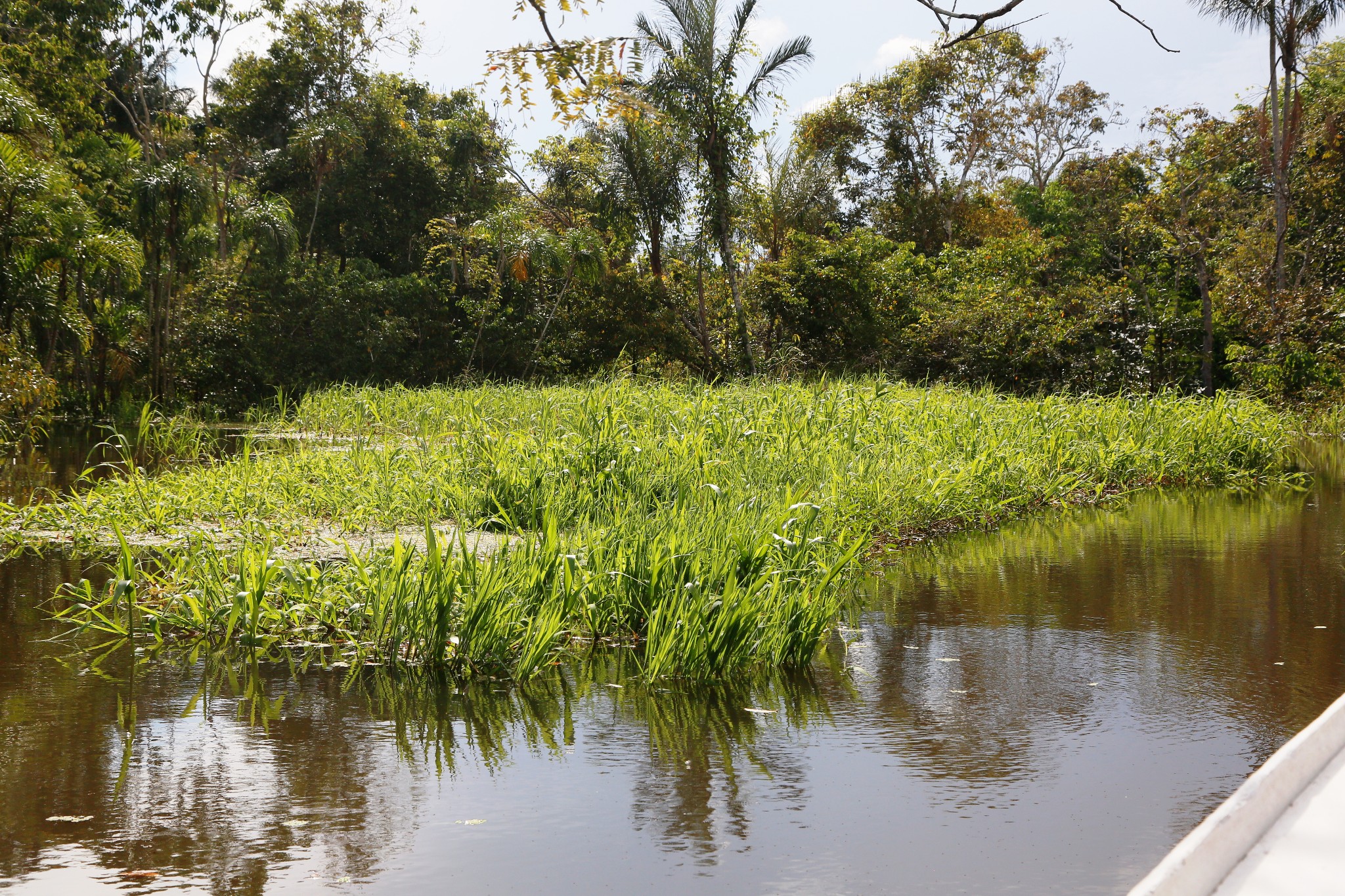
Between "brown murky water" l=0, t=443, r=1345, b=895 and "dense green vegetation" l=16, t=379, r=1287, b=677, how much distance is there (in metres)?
0.26

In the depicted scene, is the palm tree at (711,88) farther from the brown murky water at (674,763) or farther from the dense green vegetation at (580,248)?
the brown murky water at (674,763)

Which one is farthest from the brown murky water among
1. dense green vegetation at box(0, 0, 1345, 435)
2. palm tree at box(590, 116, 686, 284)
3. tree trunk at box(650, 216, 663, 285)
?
tree trunk at box(650, 216, 663, 285)

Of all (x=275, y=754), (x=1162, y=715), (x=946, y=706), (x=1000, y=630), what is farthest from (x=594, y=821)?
(x=1000, y=630)

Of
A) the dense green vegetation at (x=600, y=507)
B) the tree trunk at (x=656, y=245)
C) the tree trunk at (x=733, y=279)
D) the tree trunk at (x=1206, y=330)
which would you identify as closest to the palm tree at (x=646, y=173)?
the tree trunk at (x=656, y=245)

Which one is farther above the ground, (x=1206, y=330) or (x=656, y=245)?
(x=656, y=245)

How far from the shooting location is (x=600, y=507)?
5.98 meters

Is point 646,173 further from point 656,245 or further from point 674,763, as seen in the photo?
point 674,763

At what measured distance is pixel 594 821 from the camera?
2.82 metres

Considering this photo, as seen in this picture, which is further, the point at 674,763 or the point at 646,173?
the point at 646,173

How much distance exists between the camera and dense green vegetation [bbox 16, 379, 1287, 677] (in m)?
4.27

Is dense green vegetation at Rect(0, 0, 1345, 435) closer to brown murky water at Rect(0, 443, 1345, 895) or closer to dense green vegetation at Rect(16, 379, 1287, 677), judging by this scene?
dense green vegetation at Rect(16, 379, 1287, 677)

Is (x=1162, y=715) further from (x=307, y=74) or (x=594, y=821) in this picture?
(x=307, y=74)

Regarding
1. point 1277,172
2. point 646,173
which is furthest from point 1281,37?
point 646,173

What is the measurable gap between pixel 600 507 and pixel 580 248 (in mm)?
14881
